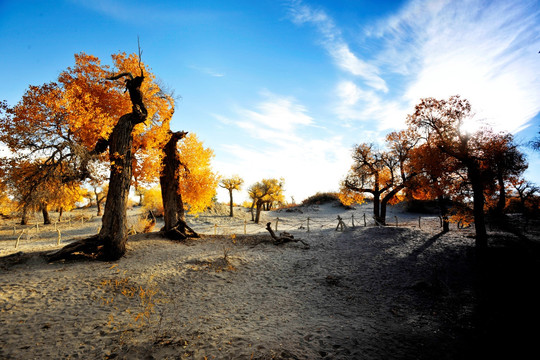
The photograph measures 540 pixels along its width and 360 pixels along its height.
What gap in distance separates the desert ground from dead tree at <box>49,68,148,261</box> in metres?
0.85

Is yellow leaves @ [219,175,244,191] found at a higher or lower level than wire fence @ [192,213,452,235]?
higher

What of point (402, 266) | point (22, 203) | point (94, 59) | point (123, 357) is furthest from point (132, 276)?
point (94, 59)

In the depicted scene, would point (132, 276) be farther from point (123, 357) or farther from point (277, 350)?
point (277, 350)

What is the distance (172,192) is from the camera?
1794 cm

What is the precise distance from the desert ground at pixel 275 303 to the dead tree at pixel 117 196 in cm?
85

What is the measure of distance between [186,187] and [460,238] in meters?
20.3

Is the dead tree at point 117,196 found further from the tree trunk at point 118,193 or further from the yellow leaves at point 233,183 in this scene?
the yellow leaves at point 233,183

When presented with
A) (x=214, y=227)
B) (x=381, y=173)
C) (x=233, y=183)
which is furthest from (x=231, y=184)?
(x=381, y=173)

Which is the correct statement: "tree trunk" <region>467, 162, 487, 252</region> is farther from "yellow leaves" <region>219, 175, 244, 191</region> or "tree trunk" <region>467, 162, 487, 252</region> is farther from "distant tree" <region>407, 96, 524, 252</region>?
"yellow leaves" <region>219, 175, 244, 191</region>

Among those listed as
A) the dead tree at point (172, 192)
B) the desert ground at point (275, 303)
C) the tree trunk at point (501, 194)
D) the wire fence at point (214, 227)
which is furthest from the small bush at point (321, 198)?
the dead tree at point (172, 192)

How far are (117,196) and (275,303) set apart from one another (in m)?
9.68

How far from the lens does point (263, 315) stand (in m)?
8.10

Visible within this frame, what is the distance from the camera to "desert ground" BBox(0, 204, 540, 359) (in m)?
5.98

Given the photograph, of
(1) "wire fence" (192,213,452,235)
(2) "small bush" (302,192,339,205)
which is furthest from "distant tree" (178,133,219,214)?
(2) "small bush" (302,192,339,205)
